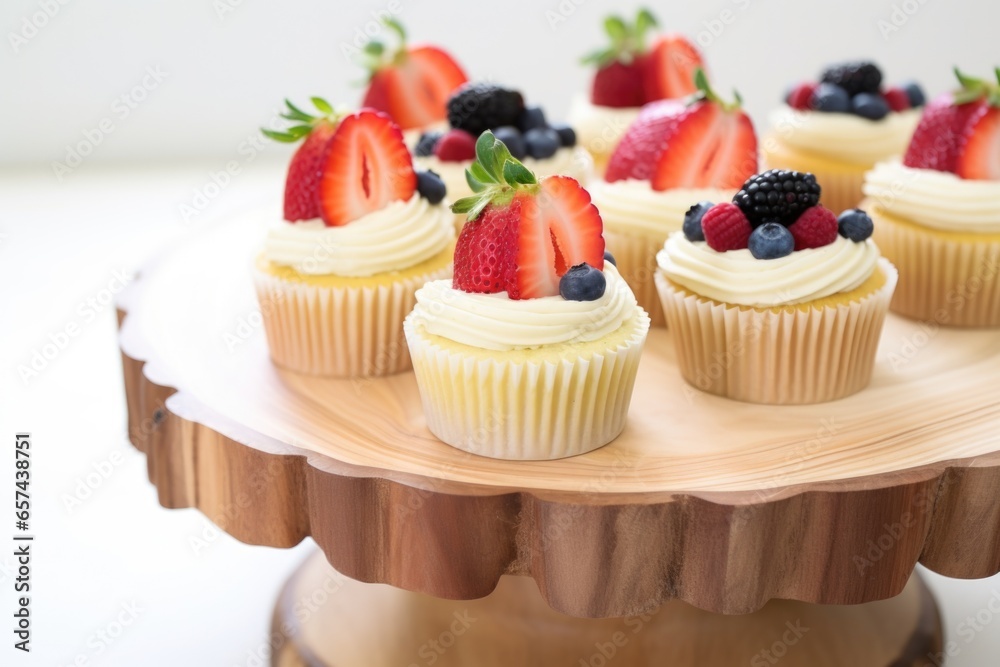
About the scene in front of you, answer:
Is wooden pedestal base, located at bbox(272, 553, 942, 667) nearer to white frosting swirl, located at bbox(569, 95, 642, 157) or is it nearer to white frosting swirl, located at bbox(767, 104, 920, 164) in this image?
white frosting swirl, located at bbox(767, 104, 920, 164)

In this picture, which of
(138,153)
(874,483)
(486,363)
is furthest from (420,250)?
(138,153)

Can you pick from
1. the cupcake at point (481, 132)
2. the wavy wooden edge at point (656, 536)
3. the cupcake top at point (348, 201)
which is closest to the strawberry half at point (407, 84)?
the cupcake at point (481, 132)

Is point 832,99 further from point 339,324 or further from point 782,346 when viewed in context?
point 339,324

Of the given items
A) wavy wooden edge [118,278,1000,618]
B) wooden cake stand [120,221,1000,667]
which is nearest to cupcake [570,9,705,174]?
wooden cake stand [120,221,1000,667]

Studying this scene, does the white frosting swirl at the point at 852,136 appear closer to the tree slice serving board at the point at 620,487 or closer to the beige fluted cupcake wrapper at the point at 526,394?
the tree slice serving board at the point at 620,487

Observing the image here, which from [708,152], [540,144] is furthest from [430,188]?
[708,152]
